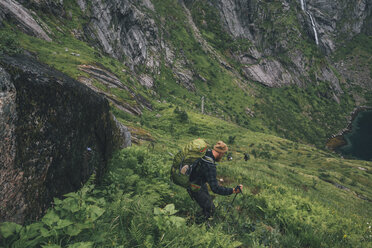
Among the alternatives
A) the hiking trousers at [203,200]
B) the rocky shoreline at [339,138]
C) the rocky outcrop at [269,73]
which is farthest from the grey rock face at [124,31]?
the rocky shoreline at [339,138]

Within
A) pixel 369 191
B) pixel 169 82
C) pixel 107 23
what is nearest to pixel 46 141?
pixel 369 191

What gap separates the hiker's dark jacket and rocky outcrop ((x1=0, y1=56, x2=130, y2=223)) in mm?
2259

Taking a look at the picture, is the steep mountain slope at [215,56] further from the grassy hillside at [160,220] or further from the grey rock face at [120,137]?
the grassy hillside at [160,220]

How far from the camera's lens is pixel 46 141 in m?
3.00

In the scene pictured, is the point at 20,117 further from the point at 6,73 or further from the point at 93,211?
the point at 93,211

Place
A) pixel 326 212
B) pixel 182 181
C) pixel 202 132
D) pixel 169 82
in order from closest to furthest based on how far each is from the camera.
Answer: pixel 182 181, pixel 326 212, pixel 202 132, pixel 169 82

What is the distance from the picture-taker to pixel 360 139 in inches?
2509

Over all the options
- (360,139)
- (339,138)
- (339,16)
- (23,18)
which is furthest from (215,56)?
(339,16)

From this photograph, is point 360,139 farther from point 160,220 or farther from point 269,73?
point 160,220

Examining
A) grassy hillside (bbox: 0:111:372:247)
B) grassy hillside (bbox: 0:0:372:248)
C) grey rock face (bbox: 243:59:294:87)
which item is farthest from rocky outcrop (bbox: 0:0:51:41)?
grey rock face (bbox: 243:59:294:87)

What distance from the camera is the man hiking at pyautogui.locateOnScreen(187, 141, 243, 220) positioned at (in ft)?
Answer: 13.2

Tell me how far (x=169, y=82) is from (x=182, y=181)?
45.1 m

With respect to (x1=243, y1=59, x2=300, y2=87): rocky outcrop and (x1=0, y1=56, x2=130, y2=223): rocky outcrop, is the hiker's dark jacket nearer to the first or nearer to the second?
A: (x1=0, y1=56, x2=130, y2=223): rocky outcrop

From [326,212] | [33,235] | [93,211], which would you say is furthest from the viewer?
[326,212]
